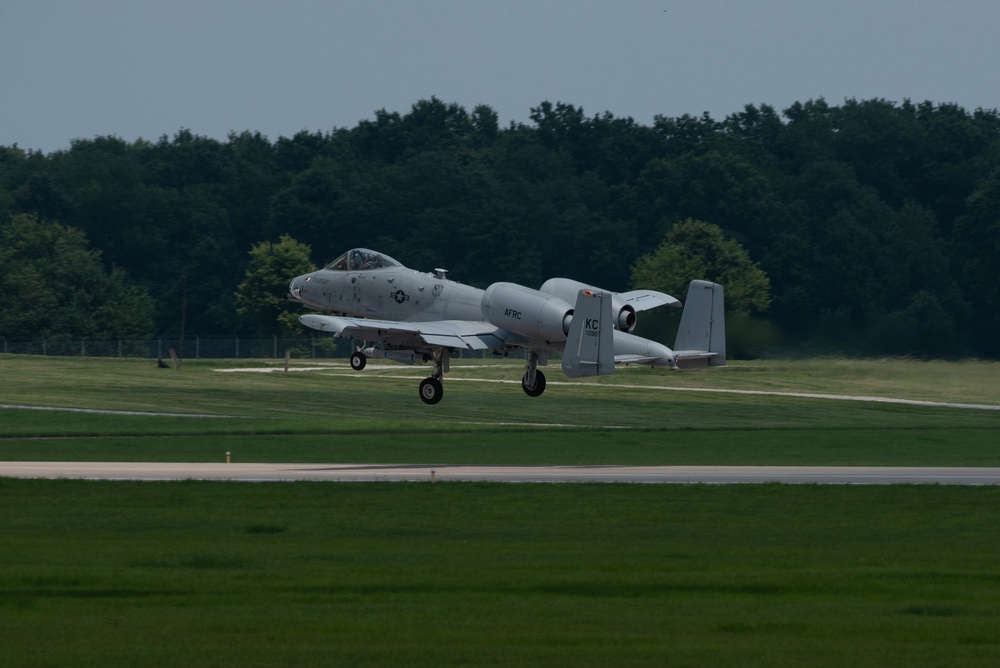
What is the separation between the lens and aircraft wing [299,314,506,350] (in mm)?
44375

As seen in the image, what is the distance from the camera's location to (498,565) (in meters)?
21.9

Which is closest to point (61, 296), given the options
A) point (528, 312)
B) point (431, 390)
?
point (431, 390)

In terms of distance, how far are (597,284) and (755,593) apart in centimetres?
11447

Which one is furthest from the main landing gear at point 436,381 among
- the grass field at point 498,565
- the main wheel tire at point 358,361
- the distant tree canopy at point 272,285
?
the distant tree canopy at point 272,285

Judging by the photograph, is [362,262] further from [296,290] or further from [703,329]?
[703,329]

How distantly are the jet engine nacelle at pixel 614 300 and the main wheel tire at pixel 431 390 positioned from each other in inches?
176

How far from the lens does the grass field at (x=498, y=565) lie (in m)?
16.1

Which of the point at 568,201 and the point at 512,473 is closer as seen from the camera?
the point at 512,473

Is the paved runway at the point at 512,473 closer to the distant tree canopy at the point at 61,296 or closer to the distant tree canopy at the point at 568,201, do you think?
the distant tree canopy at the point at 568,201

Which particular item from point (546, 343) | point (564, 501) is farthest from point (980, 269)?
point (564, 501)

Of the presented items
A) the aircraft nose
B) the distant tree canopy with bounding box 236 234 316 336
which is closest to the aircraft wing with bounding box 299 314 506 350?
the aircraft nose

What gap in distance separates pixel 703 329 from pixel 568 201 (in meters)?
103

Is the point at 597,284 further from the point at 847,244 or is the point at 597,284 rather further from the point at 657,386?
the point at 657,386

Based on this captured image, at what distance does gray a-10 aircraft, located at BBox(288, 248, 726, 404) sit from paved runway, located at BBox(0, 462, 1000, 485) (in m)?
3.12
